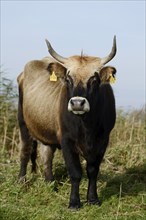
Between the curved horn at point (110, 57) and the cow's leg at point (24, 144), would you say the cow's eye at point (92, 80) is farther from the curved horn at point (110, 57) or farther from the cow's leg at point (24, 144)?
the cow's leg at point (24, 144)

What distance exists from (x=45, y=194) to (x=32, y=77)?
2610 millimetres

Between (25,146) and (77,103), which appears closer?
(77,103)

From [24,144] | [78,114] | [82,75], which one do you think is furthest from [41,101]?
[78,114]

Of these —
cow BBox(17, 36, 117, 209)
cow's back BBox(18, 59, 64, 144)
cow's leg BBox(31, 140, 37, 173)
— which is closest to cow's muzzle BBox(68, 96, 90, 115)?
cow BBox(17, 36, 117, 209)

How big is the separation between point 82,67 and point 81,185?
226 centimetres

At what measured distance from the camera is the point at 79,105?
6.32 m

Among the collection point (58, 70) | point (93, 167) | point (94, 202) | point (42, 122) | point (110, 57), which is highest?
point (110, 57)

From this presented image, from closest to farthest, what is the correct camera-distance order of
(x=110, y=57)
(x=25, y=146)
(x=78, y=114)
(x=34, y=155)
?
(x=78, y=114) < (x=110, y=57) < (x=25, y=146) < (x=34, y=155)

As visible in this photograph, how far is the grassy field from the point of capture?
21.3 ft

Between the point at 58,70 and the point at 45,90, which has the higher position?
the point at 58,70

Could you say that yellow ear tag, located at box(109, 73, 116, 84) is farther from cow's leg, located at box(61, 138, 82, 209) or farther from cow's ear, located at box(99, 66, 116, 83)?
cow's leg, located at box(61, 138, 82, 209)

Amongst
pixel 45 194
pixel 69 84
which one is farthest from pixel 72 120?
pixel 45 194

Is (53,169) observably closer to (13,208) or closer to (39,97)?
(39,97)

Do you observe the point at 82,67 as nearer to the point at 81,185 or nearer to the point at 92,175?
the point at 92,175
